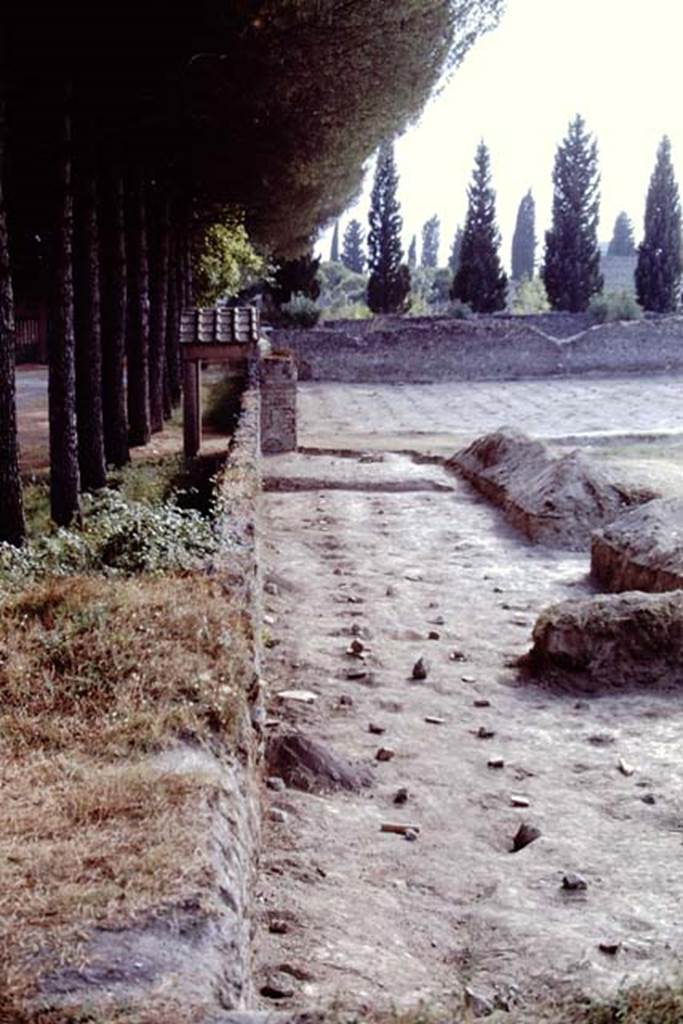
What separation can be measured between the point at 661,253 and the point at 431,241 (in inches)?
3177

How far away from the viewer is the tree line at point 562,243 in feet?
188

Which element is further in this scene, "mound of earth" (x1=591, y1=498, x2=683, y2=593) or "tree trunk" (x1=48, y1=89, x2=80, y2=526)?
"tree trunk" (x1=48, y1=89, x2=80, y2=526)

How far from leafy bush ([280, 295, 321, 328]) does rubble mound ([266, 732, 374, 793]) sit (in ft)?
130

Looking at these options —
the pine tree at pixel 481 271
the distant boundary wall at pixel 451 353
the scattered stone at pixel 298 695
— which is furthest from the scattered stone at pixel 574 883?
the pine tree at pixel 481 271

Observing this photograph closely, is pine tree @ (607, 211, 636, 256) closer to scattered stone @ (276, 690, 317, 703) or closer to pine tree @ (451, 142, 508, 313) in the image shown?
pine tree @ (451, 142, 508, 313)

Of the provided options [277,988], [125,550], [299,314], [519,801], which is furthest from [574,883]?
[299,314]

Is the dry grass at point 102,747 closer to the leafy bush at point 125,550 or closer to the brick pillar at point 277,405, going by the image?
the leafy bush at point 125,550

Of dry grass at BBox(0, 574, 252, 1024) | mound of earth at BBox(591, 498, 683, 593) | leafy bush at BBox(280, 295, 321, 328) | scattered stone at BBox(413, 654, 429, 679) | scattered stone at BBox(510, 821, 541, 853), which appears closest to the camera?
dry grass at BBox(0, 574, 252, 1024)

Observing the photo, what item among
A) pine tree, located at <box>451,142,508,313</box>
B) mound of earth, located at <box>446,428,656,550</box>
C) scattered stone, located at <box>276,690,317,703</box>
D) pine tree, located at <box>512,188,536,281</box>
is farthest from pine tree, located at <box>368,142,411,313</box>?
scattered stone, located at <box>276,690,317,703</box>

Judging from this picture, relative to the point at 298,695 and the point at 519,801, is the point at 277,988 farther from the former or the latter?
the point at 298,695

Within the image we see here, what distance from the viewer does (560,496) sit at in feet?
44.1

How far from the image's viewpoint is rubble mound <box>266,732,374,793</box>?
593 cm

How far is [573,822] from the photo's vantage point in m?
5.66

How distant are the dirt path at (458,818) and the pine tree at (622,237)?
10746cm
